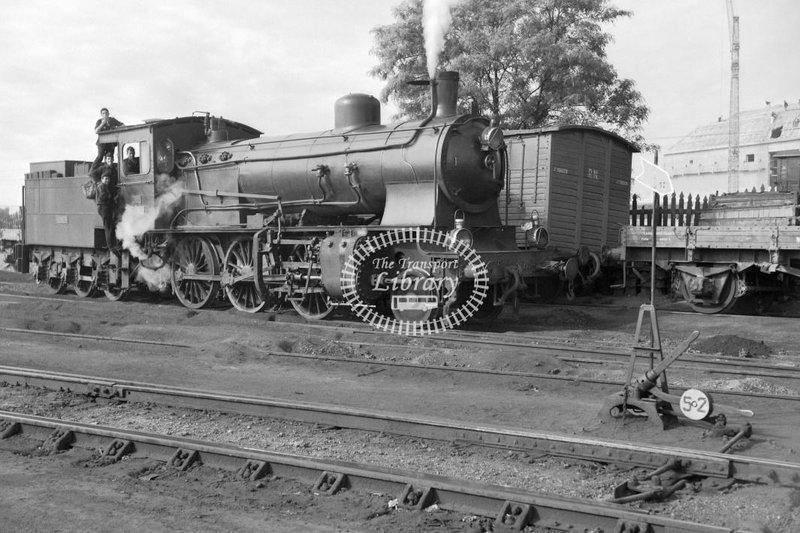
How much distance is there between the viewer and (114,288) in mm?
16953

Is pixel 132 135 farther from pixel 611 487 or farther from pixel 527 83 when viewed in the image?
pixel 611 487

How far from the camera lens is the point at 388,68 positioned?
844 inches

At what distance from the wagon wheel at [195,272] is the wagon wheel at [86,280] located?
3156mm

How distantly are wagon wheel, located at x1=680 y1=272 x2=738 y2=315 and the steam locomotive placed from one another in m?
2.17

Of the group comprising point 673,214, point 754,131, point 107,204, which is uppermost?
point 754,131

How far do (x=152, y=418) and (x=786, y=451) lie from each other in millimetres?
4978

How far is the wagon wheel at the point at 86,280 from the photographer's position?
17328mm

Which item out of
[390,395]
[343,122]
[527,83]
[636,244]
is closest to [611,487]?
[390,395]

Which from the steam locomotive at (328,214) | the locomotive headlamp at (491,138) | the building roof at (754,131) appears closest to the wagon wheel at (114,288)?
the steam locomotive at (328,214)

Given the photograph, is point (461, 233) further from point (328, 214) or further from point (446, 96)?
point (328, 214)

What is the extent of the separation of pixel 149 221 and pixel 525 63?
10.5 metres

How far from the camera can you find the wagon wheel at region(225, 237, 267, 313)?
13648mm

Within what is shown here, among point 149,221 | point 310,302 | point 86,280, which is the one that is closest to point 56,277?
point 86,280

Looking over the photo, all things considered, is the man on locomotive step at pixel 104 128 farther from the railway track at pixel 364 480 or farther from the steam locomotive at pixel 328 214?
the railway track at pixel 364 480
